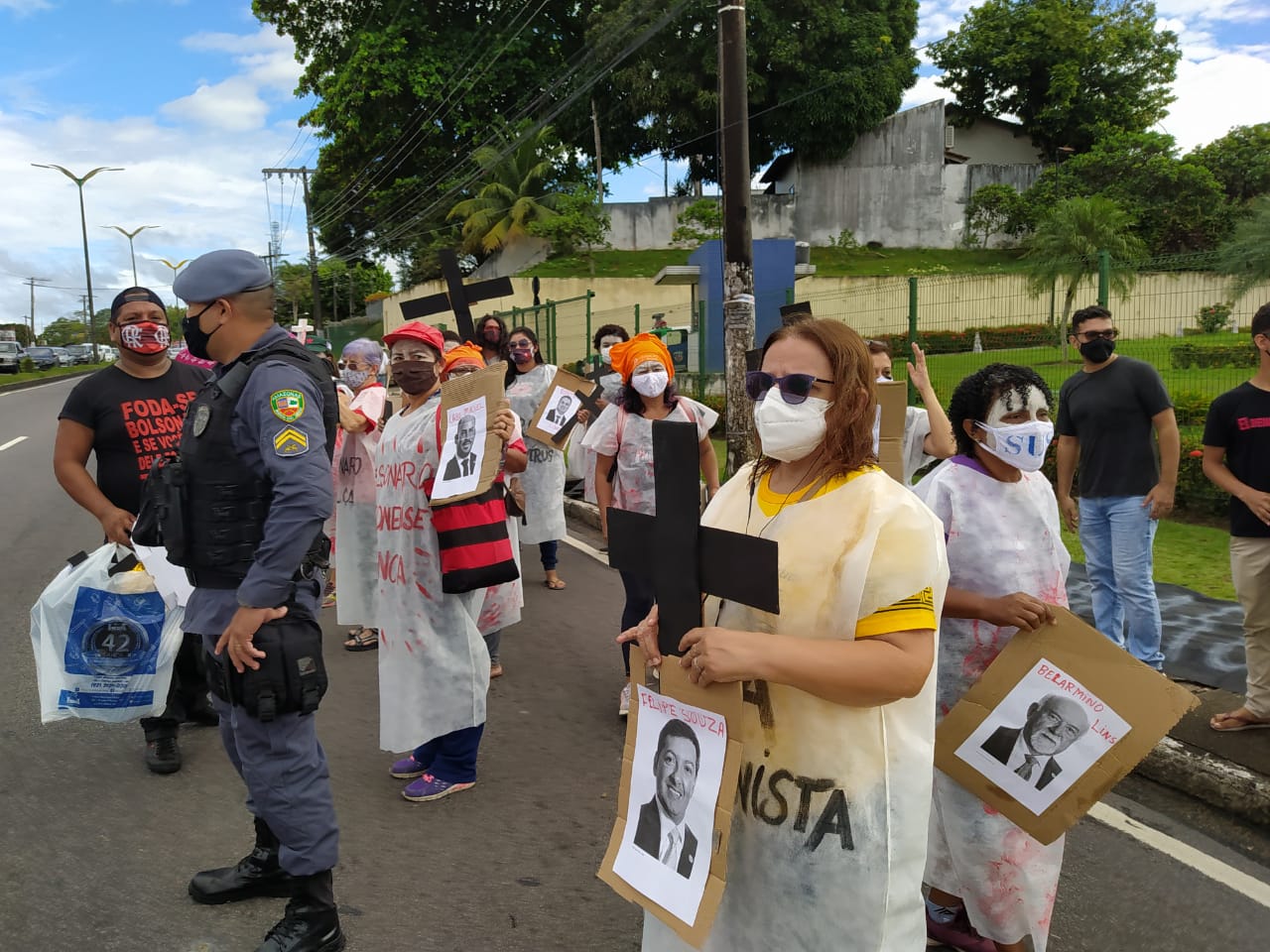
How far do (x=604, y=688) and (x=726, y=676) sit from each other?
3692 millimetres

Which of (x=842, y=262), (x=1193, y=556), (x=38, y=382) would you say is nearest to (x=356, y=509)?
(x=1193, y=556)

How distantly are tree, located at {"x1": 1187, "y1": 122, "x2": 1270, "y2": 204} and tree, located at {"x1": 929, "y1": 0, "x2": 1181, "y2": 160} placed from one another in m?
4.70

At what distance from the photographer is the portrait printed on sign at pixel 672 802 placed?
5.77 ft

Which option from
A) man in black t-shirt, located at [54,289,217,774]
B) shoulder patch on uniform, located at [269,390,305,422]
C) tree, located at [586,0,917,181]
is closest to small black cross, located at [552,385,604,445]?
man in black t-shirt, located at [54,289,217,774]

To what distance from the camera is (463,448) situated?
12.1 feet

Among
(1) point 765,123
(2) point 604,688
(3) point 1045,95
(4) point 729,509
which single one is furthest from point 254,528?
(3) point 1045,95

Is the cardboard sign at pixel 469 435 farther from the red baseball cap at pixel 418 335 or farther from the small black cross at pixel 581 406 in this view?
the small black cross at pixel 581 406

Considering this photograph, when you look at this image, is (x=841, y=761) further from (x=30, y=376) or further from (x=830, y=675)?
(x=30, y=376)

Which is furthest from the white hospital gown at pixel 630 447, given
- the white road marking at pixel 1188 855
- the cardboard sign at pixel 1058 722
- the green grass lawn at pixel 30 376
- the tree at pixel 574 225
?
the green grass lawn at pixel 30 376

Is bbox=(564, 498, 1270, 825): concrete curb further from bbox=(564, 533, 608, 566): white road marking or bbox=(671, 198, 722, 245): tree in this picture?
bbox=(671, 198, 722, 245): tree

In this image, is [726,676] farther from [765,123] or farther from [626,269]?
[765,123]

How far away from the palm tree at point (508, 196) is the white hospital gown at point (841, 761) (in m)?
35.2

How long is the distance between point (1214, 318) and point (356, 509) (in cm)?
855

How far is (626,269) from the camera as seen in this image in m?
34.6
